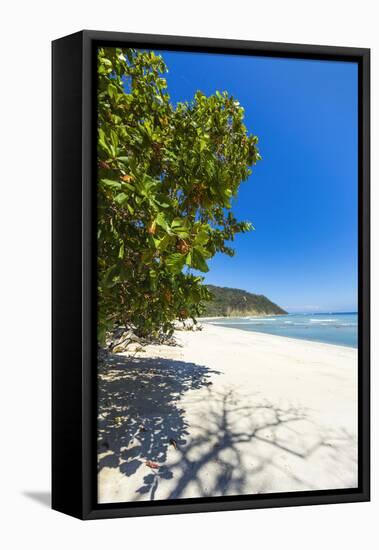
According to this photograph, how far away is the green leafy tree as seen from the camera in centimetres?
172

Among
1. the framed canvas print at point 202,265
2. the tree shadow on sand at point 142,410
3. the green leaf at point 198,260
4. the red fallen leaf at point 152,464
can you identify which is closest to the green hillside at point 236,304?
the framed canvas print at point 202,265

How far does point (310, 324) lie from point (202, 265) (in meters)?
1.87

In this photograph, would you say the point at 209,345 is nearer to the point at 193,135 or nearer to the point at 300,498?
the point at 300,498

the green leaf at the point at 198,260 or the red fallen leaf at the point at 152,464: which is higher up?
the green leaf at the point at 198,260

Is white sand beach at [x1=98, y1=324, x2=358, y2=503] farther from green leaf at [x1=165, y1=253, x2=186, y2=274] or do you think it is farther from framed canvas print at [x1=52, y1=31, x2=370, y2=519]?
green leaf at [x1=165, y1=253, x2=186, y2=274]

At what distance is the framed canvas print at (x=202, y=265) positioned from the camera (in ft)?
6.37

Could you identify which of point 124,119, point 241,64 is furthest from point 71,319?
point 241,64

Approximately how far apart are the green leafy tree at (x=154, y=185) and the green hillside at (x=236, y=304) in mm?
273

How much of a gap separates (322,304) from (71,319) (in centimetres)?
162

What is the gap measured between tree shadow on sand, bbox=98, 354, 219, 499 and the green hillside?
0.56 meters

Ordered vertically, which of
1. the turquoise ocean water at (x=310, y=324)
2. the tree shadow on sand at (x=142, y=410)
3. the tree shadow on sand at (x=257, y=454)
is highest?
the turquoise ocean water at (x=310, y=324)

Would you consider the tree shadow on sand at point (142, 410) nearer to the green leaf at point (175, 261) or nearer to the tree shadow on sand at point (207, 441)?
the tree shadow on sand at point (207, 441)

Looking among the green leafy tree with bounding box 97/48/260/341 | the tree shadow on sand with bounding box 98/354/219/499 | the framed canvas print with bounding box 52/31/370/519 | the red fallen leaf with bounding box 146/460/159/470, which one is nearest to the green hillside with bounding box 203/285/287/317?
the framed canvas print with bounding box 52/31/370/519

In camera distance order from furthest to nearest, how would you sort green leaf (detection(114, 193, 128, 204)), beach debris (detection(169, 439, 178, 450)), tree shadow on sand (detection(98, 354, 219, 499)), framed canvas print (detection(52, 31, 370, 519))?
1. beach debris (detection(169, 439, 178, 450))
2. tree shadow on sand (detection(98, 354, 219, 499))
3. framed canvas print (detection(52, 31, 370, 519))
4. green leaf (detection(114, 193, 128, 204))
